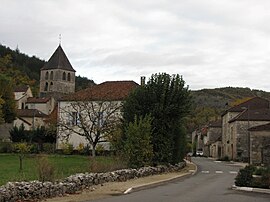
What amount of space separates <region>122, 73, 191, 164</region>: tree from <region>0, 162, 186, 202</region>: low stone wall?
856cm

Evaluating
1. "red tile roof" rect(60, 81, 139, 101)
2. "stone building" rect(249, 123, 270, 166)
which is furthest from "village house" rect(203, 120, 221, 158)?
"stone building" rect(249, 123, 270, 166)

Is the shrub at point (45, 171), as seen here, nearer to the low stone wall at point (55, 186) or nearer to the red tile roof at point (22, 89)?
the low stone wall at point (55, 186)

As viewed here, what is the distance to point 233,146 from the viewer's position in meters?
65.0

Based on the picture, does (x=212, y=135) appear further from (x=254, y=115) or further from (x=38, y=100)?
(x=38, y=100)

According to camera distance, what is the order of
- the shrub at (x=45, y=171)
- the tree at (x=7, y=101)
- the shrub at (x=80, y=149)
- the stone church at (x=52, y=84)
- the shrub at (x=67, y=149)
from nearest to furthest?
1. the shrub at (x=45, y=171)
2. the shrub at (x=80, y=149)
3. the shrub at (x=67, y=149)
4. the tree at (x=7, y=101)
5. the stone church at (x=52, y=84)

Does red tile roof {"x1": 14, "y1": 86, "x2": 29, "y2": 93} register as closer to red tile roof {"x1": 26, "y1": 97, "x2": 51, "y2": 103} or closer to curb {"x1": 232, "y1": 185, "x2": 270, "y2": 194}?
red tile roof {"x1": 26, "y1": 97, "x2": 51, "y2": 103}

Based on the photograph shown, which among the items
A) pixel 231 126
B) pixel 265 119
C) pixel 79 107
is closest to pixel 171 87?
pixel 79 107

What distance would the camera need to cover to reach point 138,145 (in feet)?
97.1

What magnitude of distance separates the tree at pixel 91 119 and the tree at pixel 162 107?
12.5 metres

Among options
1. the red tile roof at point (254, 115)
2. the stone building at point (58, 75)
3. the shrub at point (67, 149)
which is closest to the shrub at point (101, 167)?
the shrub at point (67, 149)

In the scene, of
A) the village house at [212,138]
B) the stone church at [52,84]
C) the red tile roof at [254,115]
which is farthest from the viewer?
the stone church at [52,84]

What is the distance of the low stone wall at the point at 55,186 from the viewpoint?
1446 cm

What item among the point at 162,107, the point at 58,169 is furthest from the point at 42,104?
the point at 58,169

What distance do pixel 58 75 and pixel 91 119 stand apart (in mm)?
57102
